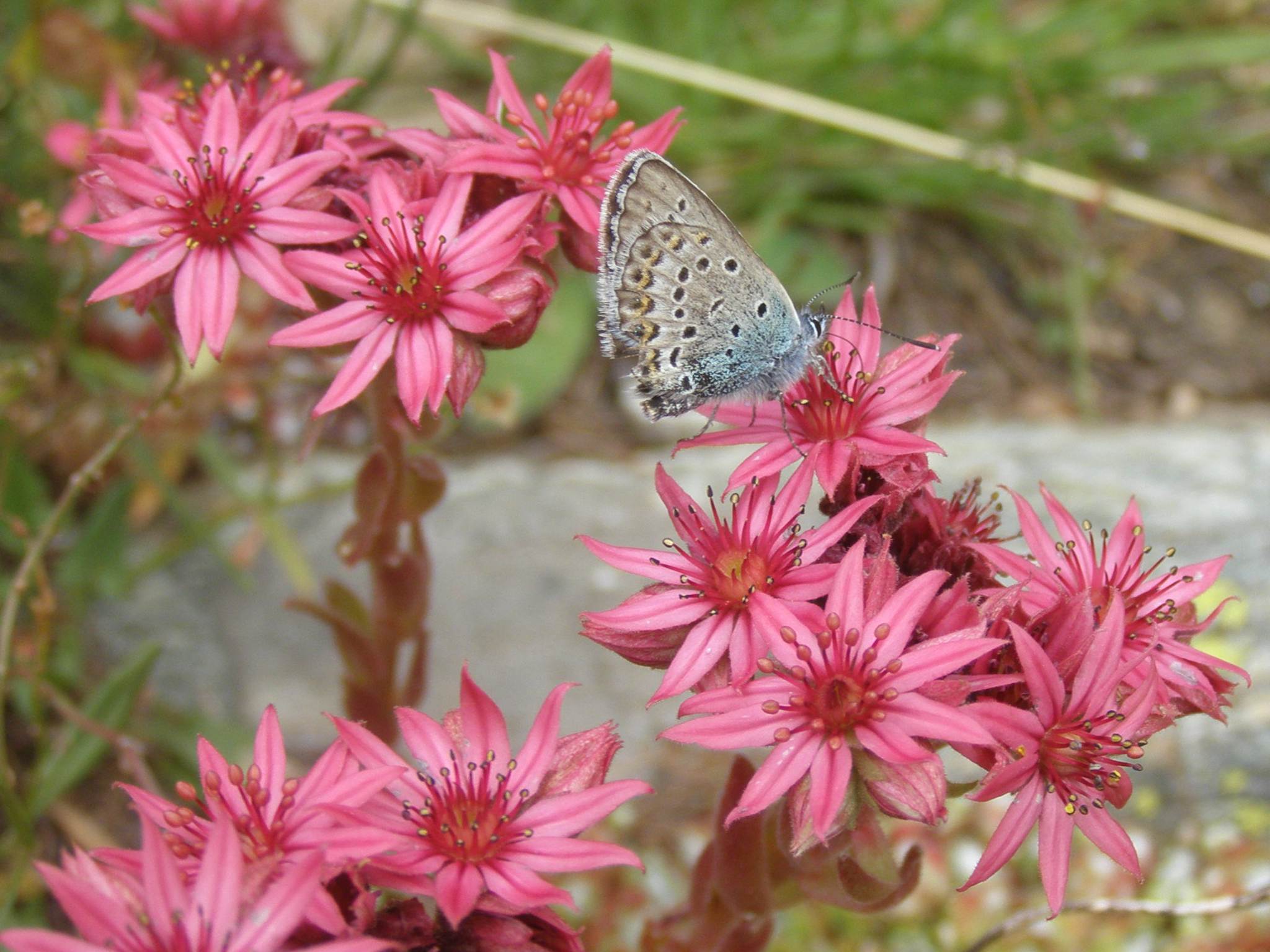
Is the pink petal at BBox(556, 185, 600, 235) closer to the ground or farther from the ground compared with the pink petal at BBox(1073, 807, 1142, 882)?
farther from the ground

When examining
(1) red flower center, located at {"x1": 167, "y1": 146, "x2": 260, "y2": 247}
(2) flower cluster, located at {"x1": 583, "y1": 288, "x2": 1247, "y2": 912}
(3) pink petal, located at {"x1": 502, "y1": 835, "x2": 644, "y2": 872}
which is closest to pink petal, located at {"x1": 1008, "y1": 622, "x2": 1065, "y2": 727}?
(2) flower cluster, located at {"x1": 583, "y1": 288, "x2": 1247, "y2": 912}

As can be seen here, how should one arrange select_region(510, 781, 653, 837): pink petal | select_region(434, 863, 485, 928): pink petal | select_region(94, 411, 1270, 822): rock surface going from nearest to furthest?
select_region(434, 863, 485, 928): pink petal, select_region(510, 781, 653, 837): pink petal, select_region(94, 411, 1270, 822): rock surface

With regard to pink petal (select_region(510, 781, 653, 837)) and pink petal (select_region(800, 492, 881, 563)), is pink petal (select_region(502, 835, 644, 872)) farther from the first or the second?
pink petal (select_region(800, 492, 881, 563))

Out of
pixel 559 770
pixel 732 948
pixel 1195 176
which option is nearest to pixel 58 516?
pixel 559 770

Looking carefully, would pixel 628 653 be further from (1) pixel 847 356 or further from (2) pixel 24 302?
(2) pixel 24 302

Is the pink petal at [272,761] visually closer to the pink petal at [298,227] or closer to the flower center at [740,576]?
the flower center at [740,576]

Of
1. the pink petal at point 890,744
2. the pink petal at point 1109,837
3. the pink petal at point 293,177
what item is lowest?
the pink petal at point 1109,837

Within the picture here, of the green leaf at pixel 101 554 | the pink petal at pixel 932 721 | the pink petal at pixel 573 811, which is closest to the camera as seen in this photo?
the pink petal at pixel 932 721

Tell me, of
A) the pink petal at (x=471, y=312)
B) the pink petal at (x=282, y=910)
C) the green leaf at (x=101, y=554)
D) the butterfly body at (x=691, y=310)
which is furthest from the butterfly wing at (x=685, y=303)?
the green leaf at (x=101, y=554)
